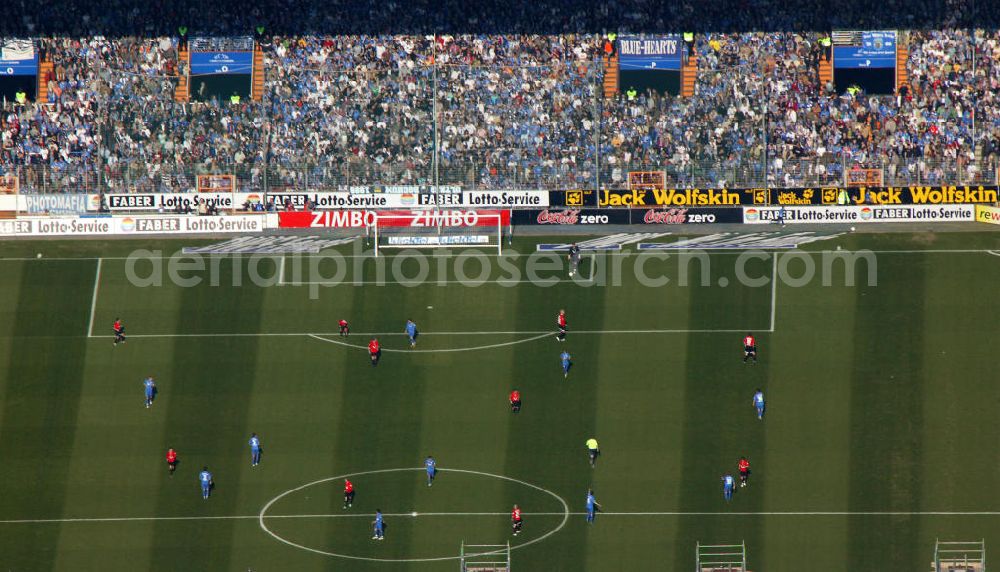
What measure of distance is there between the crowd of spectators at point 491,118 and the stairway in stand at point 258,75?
291mm

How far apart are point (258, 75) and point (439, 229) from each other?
13432 millimetres

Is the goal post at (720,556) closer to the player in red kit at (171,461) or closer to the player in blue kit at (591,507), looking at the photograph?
the player in blue kit at (591,507)

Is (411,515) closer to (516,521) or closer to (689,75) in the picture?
(516,521)

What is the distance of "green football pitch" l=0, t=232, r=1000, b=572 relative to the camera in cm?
5606

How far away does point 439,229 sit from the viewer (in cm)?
7006

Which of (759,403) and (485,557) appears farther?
(759,403)

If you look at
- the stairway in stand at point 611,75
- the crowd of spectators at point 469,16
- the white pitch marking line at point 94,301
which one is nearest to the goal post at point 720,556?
the white pitch marking line at point 94,301

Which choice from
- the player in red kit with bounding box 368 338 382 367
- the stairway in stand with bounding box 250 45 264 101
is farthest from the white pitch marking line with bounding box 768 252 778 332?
the stairway in stand with bounding box 250 45 264 101

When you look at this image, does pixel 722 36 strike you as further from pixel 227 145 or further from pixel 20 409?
pixel 20 409

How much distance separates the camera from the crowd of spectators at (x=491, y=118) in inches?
2945

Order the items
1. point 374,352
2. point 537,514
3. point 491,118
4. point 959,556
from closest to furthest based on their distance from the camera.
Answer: point 959,556 → point 537,514 → point 374,352 → point 491,118

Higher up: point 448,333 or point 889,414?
point 448,333

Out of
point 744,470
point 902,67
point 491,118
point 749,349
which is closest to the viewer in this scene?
point 744,470

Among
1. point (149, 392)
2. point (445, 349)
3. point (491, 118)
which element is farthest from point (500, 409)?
point (491, 118)
